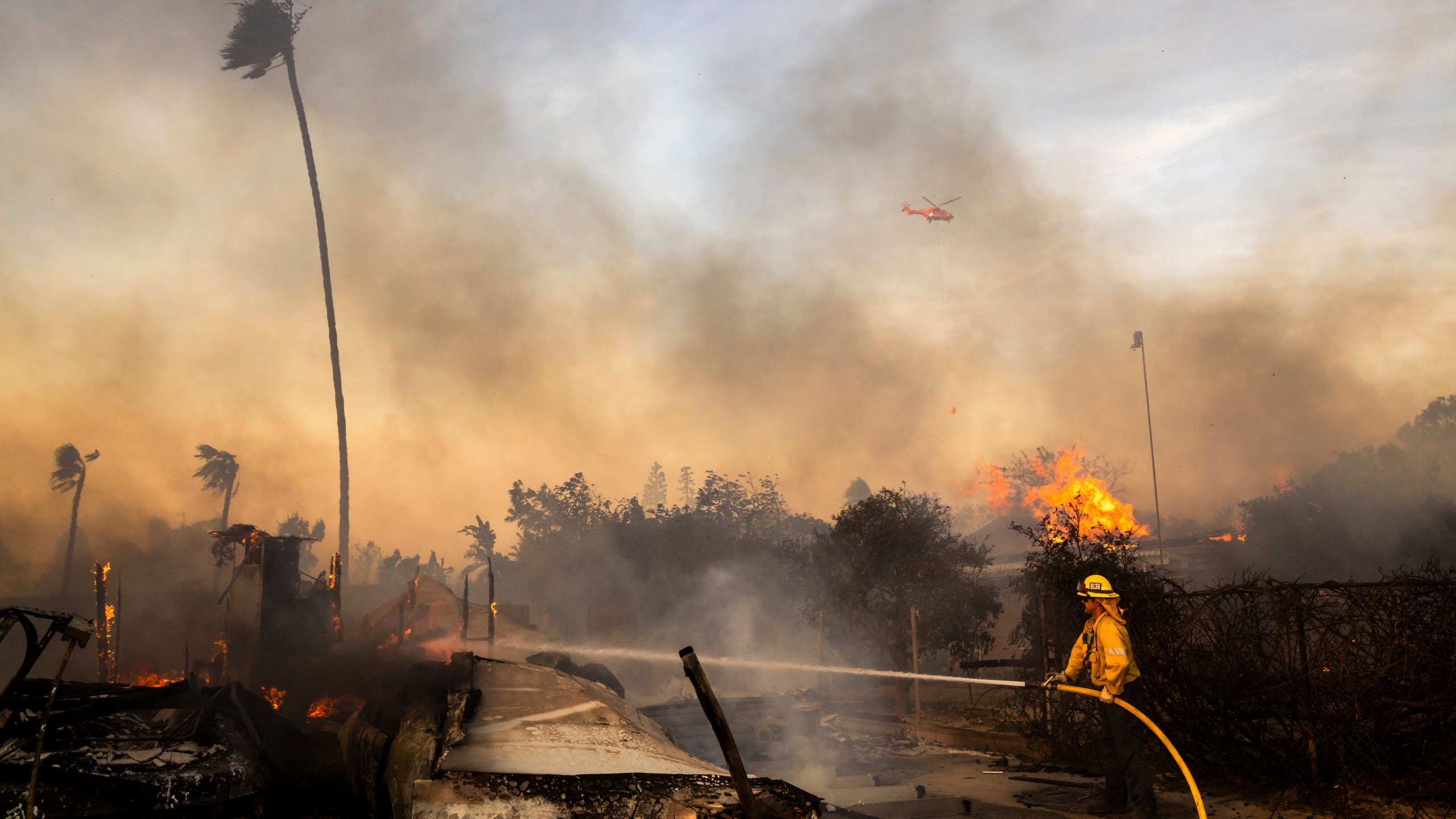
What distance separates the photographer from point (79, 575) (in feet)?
150

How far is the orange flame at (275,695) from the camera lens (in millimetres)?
12924

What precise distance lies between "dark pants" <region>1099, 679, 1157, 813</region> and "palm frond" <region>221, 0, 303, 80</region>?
4634 centimetres

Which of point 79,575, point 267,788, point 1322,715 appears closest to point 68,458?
point 79,575

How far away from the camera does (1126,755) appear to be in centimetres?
823

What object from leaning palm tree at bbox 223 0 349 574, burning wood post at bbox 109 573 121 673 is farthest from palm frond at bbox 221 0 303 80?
burning wood post at bbox 109 573 121 673

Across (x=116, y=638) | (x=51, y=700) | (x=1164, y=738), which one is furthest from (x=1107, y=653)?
(x=116, y=638)

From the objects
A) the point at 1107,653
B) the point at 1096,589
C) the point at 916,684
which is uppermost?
the point at 1096,589

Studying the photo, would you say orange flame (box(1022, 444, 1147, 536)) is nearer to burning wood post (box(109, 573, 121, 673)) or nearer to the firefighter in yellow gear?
the firefighter in yellow gear

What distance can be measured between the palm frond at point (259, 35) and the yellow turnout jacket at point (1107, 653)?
151 ft

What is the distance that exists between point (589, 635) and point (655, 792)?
24.7 m

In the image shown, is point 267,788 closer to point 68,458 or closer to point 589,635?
point 589,635

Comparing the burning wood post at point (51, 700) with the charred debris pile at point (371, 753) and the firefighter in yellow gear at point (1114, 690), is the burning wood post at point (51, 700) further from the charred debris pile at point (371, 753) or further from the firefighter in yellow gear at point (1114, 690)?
the firefighter in yellow gear at point (1114, 690)

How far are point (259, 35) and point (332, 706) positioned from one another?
1571 inches

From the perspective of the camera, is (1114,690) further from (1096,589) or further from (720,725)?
(720,725)
